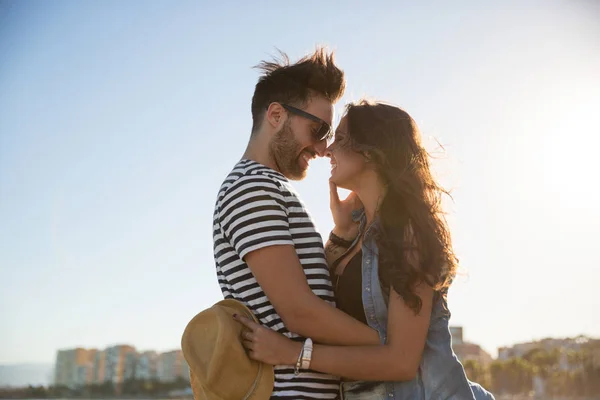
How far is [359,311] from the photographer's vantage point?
330 centimetres

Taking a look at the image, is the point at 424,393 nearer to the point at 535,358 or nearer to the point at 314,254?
the point at 314,254

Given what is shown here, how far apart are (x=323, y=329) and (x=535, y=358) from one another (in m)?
99.1

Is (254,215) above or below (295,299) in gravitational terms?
above

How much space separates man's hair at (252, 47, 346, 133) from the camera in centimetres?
379

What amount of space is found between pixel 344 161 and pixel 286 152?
308 millimetres

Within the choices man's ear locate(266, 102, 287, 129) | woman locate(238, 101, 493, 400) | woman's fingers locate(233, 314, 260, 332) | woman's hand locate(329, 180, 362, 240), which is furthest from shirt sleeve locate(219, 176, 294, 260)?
woman's hand locate(329, 180, 362, 240)

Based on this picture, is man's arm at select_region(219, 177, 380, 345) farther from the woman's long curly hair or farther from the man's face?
the man's face

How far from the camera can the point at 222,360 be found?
9.61 feet

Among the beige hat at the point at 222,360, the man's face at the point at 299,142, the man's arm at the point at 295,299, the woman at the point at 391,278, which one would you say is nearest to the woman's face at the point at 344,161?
the woman at the point at 391,278

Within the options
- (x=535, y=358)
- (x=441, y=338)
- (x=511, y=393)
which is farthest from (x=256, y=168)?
(x=535, y=358)

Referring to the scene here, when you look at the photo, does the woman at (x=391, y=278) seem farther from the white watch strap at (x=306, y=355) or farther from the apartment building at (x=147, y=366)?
the apartment building at (x=147, y=366)

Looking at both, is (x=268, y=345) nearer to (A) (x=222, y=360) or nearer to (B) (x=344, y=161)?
(A) (x=222, y=360)

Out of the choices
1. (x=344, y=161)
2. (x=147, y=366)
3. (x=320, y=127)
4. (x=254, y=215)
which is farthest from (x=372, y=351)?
(x=147, y=366)

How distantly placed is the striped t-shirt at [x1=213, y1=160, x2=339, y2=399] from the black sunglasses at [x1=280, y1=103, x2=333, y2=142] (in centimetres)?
50
